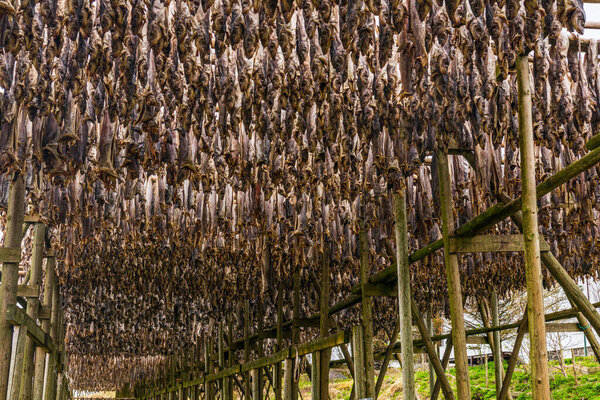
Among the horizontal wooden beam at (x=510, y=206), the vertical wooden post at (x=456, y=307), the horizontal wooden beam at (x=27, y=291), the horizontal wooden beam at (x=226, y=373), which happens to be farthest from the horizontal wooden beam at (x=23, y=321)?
the horizontal wooden beam at (x=226, y=373)

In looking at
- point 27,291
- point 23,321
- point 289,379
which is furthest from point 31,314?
point 289,379

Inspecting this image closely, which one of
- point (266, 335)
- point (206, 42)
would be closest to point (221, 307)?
point (266, 335)

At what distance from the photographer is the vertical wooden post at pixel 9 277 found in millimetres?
5973

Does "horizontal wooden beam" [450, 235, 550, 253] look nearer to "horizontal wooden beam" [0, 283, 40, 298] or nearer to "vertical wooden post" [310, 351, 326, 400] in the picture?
"vertical wooden post" [310, 351, 326, 400]

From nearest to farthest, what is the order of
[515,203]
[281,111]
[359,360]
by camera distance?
1. [515,203]
2. [281,111]
3. [359,360]

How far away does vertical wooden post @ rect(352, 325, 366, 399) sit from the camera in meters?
7.28

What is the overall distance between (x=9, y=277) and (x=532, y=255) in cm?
497

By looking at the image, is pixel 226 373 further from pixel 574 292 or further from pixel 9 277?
pixel 574 292

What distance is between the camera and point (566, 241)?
1094cm

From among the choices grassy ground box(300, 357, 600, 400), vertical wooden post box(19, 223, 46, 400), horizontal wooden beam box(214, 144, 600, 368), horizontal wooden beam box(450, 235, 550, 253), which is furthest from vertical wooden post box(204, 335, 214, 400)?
horizontal wooden beam box(450, 235, 550, 253)

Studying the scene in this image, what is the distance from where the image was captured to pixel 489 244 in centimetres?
533

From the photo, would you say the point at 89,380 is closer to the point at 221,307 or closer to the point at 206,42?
the point at 221,307

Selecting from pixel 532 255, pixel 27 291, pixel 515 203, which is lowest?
pixel 532 255

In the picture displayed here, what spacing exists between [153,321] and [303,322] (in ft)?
29.6
